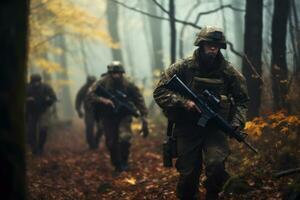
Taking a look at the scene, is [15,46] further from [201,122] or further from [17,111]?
[201,122]

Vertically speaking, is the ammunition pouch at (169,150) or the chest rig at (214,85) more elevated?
the chest rig at (214,85)

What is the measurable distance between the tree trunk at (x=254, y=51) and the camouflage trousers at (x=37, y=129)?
6238 mm

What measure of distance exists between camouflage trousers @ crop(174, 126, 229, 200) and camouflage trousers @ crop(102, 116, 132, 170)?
3768 mm

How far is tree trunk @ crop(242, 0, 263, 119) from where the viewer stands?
9.08 metres

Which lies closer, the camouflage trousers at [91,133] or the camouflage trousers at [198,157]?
the camouflage trousers at [198,157]

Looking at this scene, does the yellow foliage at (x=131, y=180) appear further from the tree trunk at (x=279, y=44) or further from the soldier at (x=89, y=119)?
the soldier at (x=89, y=119)

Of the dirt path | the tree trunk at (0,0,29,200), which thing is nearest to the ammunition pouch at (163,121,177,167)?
the dirt path

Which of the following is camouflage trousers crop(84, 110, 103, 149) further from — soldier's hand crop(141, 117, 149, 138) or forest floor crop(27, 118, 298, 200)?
soldier's hand crop(141, 117, 149, 138)

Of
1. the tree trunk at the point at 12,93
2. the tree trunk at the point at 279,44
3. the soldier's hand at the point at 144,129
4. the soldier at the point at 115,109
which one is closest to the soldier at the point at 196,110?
the tree trunk at the point at 279,44

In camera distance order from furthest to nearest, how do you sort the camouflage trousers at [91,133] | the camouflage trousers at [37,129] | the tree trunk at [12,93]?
1. the camouflage trousers at [91,133]
2. the camouflage trousers at [37,129]
3. the tree trunk at [12,93]

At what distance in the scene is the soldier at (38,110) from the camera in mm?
12906

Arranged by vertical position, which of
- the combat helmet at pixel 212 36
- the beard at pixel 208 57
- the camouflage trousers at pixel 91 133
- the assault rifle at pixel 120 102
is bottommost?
the camouflage trousers at pixel 91 133

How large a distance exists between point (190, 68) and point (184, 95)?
0.40 meters

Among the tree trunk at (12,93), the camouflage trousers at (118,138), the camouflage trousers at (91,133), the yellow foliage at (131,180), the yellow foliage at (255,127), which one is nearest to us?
the tree trunk at (12,93)
